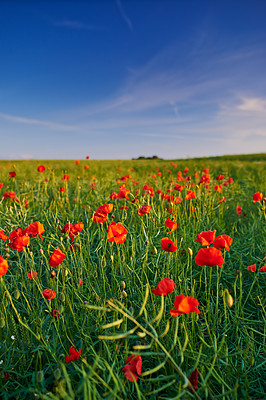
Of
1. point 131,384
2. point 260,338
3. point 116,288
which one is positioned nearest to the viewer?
point 131,384

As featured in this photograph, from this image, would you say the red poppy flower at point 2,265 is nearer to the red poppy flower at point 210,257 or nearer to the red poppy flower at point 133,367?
the red poppy flower at point 133,367

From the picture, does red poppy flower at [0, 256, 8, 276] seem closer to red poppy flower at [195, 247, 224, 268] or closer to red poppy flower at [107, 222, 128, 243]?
red poppy flower at [107, 222, 128, 243]

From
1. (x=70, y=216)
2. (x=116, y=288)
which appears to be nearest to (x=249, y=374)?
(x=116, y=288)

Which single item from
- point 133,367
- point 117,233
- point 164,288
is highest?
point 117,233

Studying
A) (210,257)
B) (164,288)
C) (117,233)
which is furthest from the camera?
(117,233)

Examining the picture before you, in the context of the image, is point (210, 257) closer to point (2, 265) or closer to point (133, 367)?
point (133, 367)

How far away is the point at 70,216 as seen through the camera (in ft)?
9.85

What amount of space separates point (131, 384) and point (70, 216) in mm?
2043

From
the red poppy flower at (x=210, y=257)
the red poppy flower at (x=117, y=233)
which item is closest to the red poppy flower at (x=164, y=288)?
the red poppy flower at (x=210, y=257)

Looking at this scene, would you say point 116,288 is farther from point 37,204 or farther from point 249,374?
point 37,204

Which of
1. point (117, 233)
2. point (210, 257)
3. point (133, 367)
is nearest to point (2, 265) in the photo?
point (117, 233)

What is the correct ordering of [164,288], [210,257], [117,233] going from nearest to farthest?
[164,288] → [210,257] → [117,233]

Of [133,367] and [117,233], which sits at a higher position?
[117,233]

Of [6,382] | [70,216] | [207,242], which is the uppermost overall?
[207,242]
